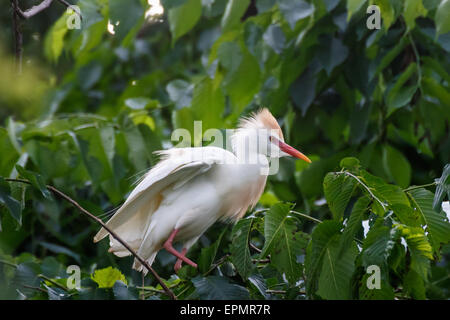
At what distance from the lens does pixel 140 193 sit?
2.52 metres

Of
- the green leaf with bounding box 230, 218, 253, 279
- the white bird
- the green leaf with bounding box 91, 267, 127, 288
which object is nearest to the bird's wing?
the white bird

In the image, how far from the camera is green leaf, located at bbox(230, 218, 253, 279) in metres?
2.15

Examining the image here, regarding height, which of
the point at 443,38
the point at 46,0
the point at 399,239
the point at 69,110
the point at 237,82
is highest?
the point at 46,0

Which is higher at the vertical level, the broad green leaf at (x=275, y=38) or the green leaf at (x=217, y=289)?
the broad green leaf at (x=275, y=38)

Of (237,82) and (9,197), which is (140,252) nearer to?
(9,197)

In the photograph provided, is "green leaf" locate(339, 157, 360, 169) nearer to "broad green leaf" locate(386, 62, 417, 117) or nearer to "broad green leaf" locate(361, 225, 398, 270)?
"broad green leaf" locate(361, 225, 398, 270)

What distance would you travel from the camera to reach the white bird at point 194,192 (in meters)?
2.60

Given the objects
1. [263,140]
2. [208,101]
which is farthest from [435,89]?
[208,101]

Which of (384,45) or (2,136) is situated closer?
(2,136)

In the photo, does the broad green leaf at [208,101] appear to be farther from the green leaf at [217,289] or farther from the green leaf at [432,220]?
the green leaf at [432,220]

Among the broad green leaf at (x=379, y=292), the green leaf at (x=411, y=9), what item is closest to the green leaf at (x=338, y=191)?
the broad green leaf at (x=379, y=292)

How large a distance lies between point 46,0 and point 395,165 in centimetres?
244

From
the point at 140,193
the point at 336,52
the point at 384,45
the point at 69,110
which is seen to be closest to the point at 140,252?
the point at 140,193

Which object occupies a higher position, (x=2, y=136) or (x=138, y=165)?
(x=2, y=136)
